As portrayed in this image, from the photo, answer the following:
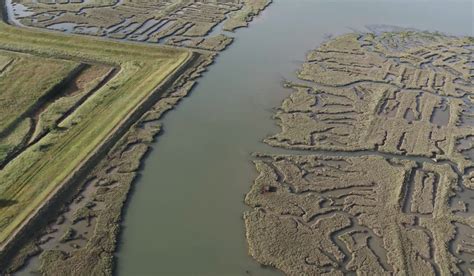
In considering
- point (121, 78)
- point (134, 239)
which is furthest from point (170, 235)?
point (121, 78)

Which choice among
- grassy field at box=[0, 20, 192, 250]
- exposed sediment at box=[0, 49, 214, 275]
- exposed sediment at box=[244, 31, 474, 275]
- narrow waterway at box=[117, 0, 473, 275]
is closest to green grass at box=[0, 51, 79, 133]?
grassy field at box=[0, 20, 192, 250]

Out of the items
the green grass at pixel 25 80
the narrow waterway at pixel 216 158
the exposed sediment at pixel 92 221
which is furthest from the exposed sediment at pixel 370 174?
the green grass at pixel 25 80

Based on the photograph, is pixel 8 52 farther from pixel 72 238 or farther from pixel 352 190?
pixel 352 190

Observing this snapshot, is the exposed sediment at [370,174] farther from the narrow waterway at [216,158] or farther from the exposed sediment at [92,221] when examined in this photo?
the exposed sediment at [92,221]

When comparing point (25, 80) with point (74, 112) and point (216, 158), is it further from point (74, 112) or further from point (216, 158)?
point (216, 158)

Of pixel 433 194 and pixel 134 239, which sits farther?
pixel 433 194
